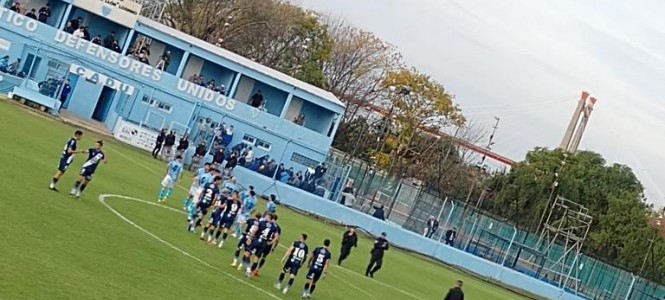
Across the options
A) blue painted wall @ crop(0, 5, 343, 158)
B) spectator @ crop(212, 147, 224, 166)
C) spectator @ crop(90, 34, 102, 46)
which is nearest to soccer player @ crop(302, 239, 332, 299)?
spectator @ crop(212, 147, 224, 166)

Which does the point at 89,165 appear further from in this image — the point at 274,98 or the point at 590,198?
the point at 590,198

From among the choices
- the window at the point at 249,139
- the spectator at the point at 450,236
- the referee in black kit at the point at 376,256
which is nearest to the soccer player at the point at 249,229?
the referee in black kit at the point at 376,256

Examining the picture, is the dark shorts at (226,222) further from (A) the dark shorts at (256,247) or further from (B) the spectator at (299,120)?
(B) the spectator at (299,120)

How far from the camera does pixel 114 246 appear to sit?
22.2m

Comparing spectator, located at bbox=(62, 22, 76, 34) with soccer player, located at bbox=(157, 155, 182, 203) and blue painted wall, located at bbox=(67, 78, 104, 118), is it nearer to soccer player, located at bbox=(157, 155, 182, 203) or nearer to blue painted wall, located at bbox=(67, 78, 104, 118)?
blue painted wall, located at bbox=(67, 78, 104, 118)

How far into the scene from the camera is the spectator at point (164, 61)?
57.2 m

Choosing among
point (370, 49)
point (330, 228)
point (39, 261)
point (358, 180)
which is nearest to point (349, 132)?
point (370, 49)

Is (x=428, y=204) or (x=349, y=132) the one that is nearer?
(x=428, y=204)

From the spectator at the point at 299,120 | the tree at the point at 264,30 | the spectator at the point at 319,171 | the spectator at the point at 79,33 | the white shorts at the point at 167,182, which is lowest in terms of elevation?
the white shorts at the point at 167,182

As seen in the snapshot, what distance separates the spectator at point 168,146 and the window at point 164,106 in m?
6.78

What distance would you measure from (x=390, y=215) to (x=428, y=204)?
7.66 ft

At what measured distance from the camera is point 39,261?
58.2ft

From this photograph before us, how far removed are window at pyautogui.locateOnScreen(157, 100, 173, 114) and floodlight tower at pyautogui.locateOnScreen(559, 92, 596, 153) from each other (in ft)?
209

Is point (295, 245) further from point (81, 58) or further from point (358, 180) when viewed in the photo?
point (358, 180)
